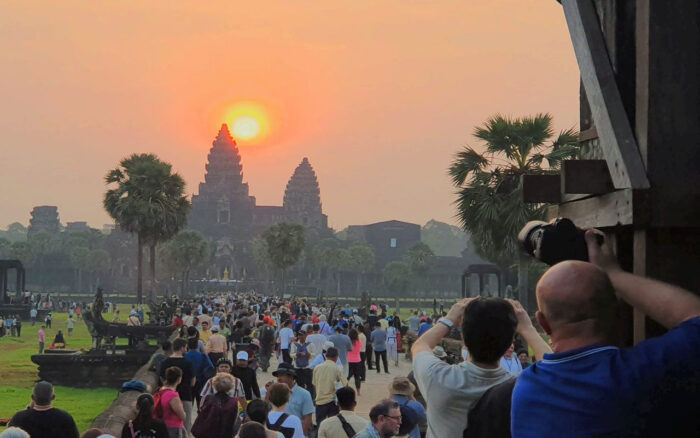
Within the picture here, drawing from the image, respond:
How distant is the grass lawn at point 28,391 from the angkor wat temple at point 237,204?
4723 inches

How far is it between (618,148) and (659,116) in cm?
18

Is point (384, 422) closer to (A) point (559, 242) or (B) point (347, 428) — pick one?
(B) point (347, 428)

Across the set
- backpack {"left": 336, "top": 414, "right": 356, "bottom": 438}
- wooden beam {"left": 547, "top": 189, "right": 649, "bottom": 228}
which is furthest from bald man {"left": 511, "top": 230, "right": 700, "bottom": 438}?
backpack {"left": 336, "top": 414, "right": 356, "bottom": 438}

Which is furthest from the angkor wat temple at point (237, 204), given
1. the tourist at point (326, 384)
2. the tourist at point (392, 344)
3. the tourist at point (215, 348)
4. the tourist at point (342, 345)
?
the tourist at point (326, 384)

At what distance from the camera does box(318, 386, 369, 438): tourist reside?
7840 mm

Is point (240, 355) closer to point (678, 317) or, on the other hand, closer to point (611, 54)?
point (611, 54)

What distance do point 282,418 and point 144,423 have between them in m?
1.06

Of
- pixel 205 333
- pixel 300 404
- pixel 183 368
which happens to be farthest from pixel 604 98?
pixel 205 333

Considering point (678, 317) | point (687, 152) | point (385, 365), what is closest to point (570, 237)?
point (678, 317)

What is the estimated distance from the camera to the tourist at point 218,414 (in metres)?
8.55

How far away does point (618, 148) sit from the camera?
3635 millimetres

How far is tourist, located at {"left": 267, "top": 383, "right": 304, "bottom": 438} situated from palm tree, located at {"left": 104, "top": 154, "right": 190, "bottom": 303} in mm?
45347

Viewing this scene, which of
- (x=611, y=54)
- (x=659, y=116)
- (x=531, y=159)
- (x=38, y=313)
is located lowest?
(x=38, y=313)

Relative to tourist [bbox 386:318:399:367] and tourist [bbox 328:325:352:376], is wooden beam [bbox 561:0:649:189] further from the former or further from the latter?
tourist [bbox 386:318:399:367]
